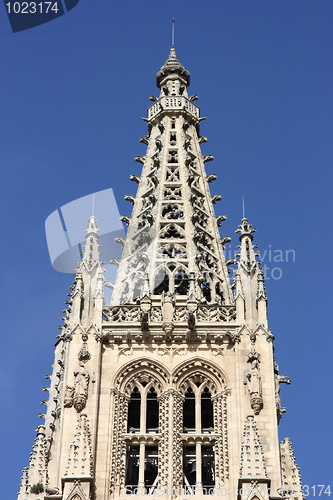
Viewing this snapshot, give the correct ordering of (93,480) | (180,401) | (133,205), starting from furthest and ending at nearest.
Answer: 1. (133,205)
2. (180,401)
3. (93,480)

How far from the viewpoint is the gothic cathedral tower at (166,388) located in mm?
52031

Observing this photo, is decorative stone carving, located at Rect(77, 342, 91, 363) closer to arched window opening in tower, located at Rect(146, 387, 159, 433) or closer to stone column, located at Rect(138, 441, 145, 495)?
arched window opening in tower, located at Rect(146, 387, 159, 433)

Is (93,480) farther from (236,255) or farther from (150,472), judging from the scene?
(236,255)

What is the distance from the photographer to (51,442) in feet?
189

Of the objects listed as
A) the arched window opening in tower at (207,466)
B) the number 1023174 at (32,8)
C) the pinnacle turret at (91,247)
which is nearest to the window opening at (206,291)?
the pinnacle turret at (91,247)

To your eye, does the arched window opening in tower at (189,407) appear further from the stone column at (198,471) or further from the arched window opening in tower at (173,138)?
the arched window opening in tower at (173,138)

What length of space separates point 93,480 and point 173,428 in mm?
4080

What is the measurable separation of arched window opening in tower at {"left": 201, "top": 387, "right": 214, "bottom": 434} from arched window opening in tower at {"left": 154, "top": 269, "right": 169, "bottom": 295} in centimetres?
674

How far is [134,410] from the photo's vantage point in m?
55.8

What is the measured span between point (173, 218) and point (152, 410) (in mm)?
11567

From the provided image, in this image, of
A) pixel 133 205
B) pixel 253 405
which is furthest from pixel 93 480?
pixel 133 205

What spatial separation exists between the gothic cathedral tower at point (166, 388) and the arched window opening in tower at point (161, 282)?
5 centimetres

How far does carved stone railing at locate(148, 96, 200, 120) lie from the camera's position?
71625mm

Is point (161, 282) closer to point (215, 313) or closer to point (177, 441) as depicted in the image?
point (215, 313)
